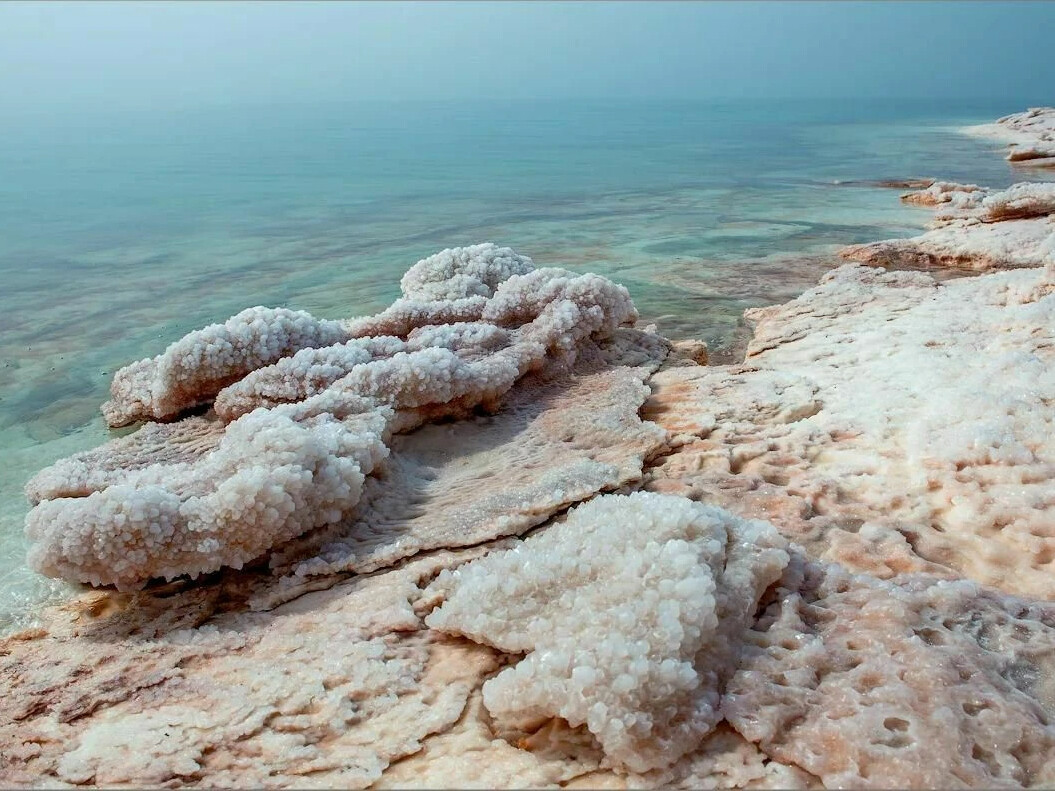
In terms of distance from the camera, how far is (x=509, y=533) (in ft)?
7.04

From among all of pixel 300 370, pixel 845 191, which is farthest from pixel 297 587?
pixel 845 191

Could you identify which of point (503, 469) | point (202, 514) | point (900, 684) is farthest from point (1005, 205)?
point (202, 514)

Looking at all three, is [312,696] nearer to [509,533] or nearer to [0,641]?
[509,533]

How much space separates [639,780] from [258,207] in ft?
34.3

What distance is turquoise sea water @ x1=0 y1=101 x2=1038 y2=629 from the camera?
4578mm

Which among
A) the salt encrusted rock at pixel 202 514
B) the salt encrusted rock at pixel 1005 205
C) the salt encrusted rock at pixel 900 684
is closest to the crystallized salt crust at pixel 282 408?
the salt encrusted rock at pixel 202 514

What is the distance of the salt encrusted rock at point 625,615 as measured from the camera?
4.29 feet

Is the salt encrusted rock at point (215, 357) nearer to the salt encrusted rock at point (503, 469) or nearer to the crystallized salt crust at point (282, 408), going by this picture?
the crystallized salt crust at point (282, 408)

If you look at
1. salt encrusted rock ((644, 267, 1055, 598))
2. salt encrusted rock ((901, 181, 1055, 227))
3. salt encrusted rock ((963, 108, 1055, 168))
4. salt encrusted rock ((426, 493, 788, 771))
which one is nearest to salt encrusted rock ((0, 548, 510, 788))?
salt encrusted rock ((426, 493, 788, 771))

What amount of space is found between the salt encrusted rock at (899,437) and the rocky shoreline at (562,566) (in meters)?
0.01

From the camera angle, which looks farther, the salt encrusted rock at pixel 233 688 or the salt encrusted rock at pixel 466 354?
the salt encrusted rock at pixel 466 354

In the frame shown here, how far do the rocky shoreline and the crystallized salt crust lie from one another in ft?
0.05

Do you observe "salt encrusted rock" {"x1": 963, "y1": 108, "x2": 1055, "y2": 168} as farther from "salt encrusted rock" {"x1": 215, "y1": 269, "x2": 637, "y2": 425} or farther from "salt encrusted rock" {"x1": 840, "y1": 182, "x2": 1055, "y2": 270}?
"salt encrusted rock" {"x1": 215, "y1": 269, "x2": 637, "y2": 425}

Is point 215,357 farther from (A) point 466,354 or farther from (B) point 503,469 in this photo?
(B) point 503,469
